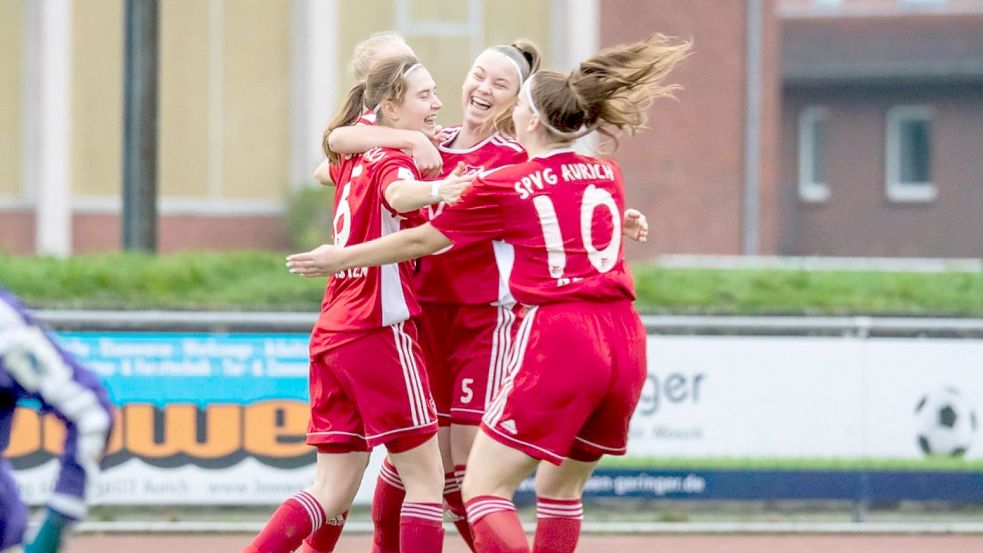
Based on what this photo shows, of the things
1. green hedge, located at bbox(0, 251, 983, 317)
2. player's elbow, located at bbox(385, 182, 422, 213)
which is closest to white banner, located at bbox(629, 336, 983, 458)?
green hedge, located at bbox(0, 251, 983, 317)

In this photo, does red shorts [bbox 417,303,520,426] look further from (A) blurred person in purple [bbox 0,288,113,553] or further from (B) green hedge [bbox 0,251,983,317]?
(B) green hedge [bbox 0,251,983,317]

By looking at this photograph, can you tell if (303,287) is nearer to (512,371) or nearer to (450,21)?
(512,371)

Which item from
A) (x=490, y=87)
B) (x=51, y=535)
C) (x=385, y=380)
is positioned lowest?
(x=51, y=535)


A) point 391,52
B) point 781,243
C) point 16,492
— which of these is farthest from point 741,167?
point 16,492

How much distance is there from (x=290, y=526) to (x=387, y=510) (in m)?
0.65

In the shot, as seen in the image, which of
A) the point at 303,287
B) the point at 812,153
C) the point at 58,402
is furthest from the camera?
the point at 812,153

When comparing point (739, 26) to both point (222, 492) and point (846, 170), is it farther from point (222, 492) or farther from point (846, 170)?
point (222, 492)

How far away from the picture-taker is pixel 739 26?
28266 mm

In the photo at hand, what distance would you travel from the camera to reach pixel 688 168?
2831cm

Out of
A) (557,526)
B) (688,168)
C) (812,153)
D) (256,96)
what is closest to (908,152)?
(812,153)

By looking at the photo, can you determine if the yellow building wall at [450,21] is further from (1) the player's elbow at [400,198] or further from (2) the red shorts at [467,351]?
(1) the player's elbow at [400,198]

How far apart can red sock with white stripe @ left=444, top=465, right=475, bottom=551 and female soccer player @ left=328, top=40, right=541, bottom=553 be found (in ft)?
0.40

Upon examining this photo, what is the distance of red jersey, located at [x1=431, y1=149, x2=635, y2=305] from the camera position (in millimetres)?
5188

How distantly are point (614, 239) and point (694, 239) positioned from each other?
23466 mm
